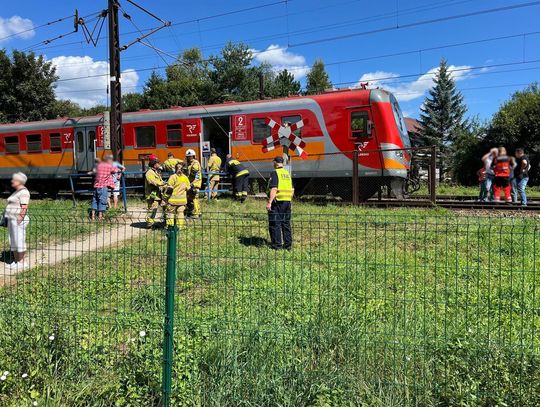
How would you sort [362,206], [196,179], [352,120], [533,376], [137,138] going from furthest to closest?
[137,138] < [352,120] < [362,206] < [196,179] < [533,376]

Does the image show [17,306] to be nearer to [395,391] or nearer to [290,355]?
[290,355]

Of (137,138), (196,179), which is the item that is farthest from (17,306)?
(137,138)

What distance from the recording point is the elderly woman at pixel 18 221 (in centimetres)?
725

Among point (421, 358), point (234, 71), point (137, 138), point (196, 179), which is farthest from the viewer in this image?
point (234, 71)

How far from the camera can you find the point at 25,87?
122ft

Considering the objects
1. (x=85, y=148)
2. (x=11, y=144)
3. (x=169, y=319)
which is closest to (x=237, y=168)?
(x=85, y=148)

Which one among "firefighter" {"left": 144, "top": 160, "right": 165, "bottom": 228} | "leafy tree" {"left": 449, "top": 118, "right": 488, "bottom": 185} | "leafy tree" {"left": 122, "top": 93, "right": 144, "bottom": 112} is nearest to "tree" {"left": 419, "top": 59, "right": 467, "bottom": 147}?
"leafy tree" {"left": 449, "top": 118, "right": 488, "bottom": 185}

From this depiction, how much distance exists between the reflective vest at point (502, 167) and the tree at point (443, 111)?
33.1 metres

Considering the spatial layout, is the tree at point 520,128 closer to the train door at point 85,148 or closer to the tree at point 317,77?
the train door at point 85,148

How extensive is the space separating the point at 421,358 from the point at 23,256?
623 cm

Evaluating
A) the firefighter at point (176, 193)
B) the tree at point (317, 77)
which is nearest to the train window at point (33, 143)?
the firefighter at point (176, 193)

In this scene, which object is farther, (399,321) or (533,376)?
(399,321)

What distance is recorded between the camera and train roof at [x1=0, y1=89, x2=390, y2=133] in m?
14.1

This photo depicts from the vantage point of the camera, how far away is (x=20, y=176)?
8.04 metres
